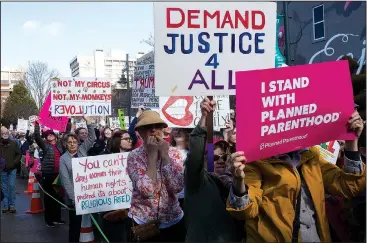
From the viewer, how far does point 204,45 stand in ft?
11.3

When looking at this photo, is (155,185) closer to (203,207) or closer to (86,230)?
(203,207)

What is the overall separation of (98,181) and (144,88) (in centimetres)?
380

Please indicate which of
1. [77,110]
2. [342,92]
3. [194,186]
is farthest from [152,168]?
[77,110]

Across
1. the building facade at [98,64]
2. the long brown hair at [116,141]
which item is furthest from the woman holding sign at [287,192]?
the building facade at [98,64]

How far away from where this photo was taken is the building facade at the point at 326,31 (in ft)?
51.2

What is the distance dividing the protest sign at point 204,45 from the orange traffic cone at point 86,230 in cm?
372

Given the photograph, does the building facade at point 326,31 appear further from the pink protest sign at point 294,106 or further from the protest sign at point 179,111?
the pink protest sign at point 294,106

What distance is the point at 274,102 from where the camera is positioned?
285 centimetres

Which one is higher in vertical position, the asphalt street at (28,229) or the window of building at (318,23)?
the window of building at (318,23)

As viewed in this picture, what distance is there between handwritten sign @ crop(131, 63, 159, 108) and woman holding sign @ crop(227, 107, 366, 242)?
6.55 meters

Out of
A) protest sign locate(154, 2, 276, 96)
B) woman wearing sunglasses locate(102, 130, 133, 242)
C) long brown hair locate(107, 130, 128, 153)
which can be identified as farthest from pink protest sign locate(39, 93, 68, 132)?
protest sign locate(154, 2, 276, 96)

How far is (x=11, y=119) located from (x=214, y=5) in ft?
182

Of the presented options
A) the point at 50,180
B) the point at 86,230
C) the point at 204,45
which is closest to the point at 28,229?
the point at 50,180

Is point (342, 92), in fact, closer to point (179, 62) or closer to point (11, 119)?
point (179, 62)
